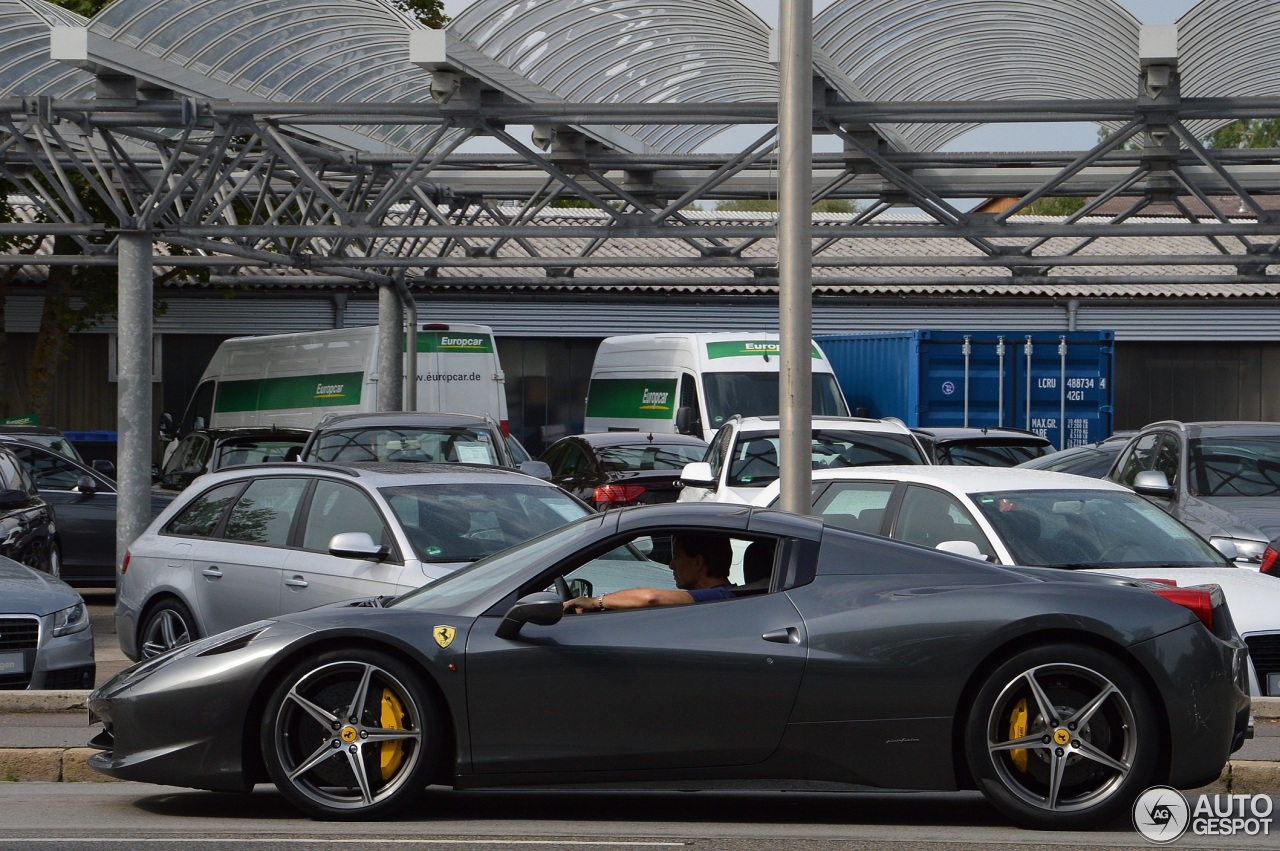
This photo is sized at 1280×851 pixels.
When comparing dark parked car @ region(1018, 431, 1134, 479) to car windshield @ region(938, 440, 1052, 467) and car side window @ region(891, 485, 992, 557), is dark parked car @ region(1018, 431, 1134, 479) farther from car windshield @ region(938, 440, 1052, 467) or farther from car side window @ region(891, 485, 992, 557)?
car side window @ region(891, 485, 992, 557)

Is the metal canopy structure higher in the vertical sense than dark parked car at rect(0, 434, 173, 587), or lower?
higher

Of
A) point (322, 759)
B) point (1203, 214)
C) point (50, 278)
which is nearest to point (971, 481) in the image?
point (322, 759)

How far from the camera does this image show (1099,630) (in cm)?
603

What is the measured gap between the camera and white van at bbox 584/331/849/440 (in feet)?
71.9

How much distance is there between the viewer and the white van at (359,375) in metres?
23.2

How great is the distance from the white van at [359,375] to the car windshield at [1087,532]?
14312 millimetres

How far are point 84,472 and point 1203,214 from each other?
32.1m

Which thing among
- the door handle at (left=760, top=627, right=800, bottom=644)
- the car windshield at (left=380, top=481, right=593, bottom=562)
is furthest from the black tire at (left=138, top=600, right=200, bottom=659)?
the door handle at (left=760, top=627, right=800, bottom=644)

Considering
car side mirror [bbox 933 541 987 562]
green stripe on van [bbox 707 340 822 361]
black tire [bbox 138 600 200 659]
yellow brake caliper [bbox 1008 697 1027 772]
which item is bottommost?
black tire [bbox 138 600 200 659]

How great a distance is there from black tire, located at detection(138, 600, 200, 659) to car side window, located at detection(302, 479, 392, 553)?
1092 millimetres

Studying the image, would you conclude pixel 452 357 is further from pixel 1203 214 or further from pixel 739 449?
pixel 1203 214

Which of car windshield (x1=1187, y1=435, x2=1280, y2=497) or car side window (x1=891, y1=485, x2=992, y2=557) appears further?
car windshield (x1=1187, y1=435, x2=1280, y2=497)

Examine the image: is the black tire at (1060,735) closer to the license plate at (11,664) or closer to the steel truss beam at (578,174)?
the license plate at (11,664)

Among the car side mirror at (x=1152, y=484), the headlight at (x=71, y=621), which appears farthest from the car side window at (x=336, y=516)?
the car side mirror at (x=1152, y=484)
